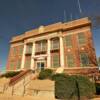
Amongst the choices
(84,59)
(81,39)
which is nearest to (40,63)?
(84,59)

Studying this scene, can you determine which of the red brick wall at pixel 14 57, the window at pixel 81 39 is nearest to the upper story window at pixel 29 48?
the red brick wall at pixel 14 57

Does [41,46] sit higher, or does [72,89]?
[41,46]

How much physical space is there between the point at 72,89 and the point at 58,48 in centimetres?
1207

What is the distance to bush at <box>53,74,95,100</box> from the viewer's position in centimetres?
1105

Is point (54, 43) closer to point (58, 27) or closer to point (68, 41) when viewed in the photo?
point (68, 41)

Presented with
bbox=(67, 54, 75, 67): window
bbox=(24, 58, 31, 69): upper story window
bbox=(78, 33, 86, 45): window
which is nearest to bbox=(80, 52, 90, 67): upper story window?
bbox=(67, 54, 75, 67): window

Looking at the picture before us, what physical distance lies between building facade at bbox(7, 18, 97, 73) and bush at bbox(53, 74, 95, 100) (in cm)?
716

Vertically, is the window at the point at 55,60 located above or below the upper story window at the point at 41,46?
below

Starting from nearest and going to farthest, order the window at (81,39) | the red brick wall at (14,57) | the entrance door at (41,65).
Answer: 1. the window at (81,39)
2. the entrance door at (41,65)
3. the red brick wall at (14,57)

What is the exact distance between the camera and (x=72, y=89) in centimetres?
1123

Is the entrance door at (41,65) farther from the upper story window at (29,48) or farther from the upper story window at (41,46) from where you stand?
the upper story window at (29,48)

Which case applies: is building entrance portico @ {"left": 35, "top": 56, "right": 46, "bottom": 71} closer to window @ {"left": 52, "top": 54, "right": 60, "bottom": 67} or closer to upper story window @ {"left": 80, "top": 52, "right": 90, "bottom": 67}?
window @ {"left": 52, "top": 54, "right": 60, "bottom": 67}

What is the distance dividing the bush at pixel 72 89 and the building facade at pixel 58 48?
7165 mm

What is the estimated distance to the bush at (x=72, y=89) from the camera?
1105 cm
